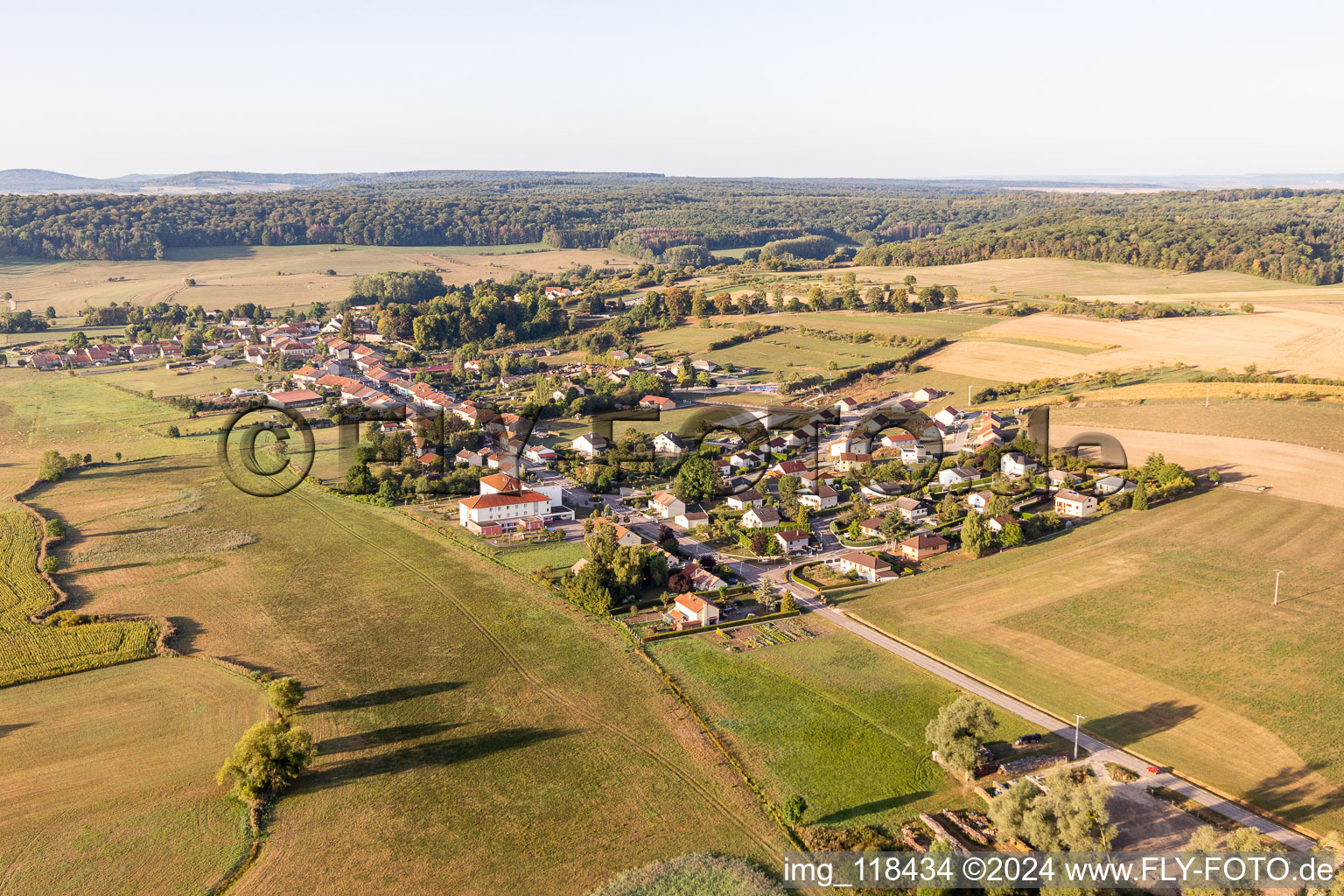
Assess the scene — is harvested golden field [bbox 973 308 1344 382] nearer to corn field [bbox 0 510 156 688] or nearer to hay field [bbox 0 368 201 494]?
corn field [bbox 0 510 156 688]

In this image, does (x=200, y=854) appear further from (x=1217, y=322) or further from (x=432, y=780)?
(x=1217, y=322)

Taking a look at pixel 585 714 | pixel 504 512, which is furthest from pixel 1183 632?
pixel 504 512

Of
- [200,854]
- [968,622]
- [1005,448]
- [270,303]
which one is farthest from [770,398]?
[270,303]

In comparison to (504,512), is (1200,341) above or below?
above

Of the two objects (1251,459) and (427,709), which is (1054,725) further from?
(1251,459)

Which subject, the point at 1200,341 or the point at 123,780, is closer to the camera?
the point at 123,780

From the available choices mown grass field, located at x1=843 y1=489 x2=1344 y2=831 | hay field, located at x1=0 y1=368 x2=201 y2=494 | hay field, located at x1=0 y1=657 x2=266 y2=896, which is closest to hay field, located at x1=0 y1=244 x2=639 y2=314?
hay field, located at x1=0 y1=368 x2=201 y2=494
